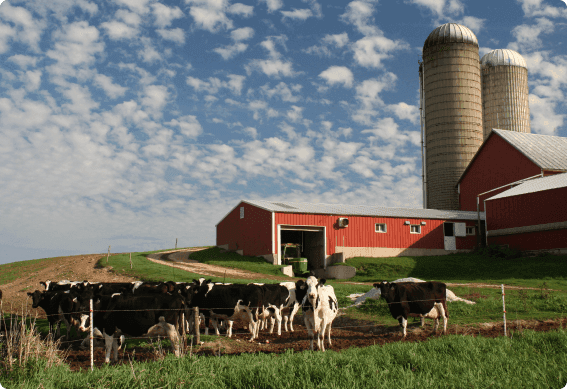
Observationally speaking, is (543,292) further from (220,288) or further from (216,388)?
(216,388)

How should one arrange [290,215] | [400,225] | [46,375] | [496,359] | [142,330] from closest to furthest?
1. [46,375]
2. [496,359]
3. [142,330]
4. [290,215]
5. [400,225]

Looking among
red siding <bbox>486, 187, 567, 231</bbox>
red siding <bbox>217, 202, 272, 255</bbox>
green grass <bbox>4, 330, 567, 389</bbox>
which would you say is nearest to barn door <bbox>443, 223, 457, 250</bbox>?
red siding <bbox>486, 187, 567, 231</bbox>

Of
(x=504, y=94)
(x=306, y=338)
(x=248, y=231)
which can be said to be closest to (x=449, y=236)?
(x=248, y=231)

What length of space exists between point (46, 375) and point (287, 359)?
3836 mm

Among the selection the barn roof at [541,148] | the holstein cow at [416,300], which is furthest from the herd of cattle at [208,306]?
the barn roof at [541,148]

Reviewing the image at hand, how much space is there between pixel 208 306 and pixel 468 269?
23210 mm

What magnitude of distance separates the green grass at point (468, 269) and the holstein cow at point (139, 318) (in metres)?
19.3

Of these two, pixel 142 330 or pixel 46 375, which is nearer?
pixel 46 375

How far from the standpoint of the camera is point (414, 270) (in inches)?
1262

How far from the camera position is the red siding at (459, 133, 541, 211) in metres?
41.0

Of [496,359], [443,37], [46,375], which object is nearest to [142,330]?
[46,375]

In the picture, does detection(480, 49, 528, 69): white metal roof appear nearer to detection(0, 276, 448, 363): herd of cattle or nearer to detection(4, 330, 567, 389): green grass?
detection(0, 276, 448, 363): herd of cattle

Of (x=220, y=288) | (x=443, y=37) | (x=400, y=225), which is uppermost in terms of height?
(x=443, y=37)

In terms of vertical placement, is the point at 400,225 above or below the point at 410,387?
above
